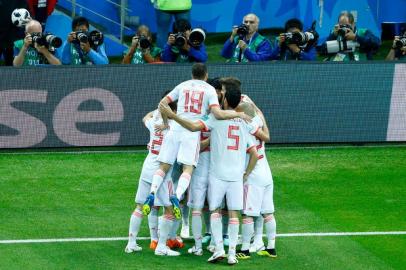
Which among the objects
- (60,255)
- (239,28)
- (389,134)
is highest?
(239,28)

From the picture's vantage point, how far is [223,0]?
26.6 meters

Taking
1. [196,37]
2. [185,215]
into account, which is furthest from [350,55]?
[185,215]

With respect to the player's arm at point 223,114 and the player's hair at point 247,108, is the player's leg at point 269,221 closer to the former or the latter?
the player's hair at point 247,108

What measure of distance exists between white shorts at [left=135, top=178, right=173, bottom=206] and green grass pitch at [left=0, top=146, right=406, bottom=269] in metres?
0.65

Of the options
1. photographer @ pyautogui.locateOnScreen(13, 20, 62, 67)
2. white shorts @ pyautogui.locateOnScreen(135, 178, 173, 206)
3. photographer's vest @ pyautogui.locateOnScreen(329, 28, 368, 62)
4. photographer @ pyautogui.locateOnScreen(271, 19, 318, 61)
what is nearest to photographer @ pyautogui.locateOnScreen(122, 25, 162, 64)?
photographer @ pyautogui.locateOnScreen(13, 20, 62, 67)

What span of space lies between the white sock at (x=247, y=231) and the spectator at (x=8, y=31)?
29.7 ft

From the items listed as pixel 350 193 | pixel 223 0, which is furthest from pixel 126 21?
pixel 350 193

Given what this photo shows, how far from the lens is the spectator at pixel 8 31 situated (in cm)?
2162

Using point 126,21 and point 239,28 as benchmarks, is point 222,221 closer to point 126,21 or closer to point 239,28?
point 239,28

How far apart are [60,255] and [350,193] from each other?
5166 millimetres

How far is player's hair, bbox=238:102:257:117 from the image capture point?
13.8m

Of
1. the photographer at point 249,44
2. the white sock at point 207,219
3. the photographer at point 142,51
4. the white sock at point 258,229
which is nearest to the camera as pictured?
the white sock at point 258,229

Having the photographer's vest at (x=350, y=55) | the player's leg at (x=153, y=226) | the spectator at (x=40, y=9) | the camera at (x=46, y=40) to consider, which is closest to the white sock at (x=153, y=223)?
the player's leg at (x=153, y=226)

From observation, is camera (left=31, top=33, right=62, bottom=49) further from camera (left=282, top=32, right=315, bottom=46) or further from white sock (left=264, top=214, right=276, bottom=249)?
white sock (left=264, top=214, right=276, bottom=249)
